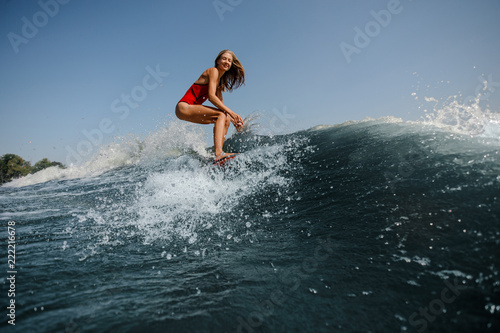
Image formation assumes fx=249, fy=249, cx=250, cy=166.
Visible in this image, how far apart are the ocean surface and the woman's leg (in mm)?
1321

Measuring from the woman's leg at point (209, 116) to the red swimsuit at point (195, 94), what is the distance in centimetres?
14

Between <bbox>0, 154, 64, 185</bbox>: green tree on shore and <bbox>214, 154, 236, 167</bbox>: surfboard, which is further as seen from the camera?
<bbox>0, 154, 64, 185</bbox>: green tree on shore

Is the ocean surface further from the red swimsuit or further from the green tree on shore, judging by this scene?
the green tree on shore

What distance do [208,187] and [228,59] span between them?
7.46ft

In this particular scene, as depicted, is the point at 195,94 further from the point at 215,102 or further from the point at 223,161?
the point at 223,161

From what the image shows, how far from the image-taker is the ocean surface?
115 centimetres

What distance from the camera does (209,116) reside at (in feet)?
14.9

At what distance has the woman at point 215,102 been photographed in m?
4.30

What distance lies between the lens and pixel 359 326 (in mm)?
1087

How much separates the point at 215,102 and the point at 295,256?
10.5 ft

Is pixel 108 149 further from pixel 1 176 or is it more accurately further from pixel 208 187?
pixel 1 176

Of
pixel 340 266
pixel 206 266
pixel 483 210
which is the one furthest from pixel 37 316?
pixel 483 210

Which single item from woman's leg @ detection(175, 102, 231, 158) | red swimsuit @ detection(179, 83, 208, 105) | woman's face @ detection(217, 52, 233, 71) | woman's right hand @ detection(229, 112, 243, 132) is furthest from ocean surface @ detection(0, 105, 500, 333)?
woman's face @ detection(217, 52, 233, 71)

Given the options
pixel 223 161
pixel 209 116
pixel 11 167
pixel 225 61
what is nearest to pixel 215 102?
pixel 209 116
